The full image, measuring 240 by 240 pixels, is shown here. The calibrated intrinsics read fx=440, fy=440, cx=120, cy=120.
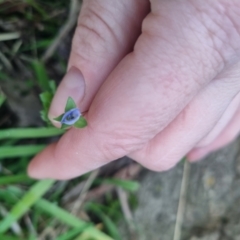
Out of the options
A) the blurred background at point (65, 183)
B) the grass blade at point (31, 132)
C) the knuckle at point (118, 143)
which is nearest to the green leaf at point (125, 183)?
the blurred background at point (65, 183)

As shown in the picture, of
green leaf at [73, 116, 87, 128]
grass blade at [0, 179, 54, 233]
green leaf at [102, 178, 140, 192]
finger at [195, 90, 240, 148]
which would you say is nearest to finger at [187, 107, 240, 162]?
finger at [195, 90, 240, 148]

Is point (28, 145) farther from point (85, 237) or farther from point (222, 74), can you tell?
point (222, 74)

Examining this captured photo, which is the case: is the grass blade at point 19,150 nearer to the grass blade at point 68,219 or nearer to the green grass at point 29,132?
the green grass at point 29,132

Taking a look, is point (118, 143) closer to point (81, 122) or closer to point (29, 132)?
point (81, 122)

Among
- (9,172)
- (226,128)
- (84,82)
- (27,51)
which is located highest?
(84,82)

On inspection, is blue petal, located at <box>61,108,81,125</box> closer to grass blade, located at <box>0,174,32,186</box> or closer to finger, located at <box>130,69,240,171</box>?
finger, located at <box>130,69,240,171</box>

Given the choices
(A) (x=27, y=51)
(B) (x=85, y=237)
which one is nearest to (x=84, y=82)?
(A) (x=27, y=51)

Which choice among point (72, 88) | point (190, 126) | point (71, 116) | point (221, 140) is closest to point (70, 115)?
point (71, 116)
